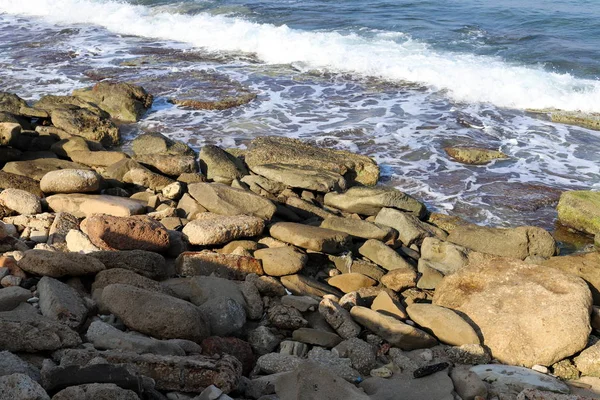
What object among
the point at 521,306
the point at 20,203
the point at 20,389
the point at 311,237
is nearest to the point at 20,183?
the point at 20,203

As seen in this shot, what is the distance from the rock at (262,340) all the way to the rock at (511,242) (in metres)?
3.46

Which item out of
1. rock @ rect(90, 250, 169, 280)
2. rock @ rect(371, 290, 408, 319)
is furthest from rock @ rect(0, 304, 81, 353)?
Answer: rock @ rect(371, 290, 408, 319)

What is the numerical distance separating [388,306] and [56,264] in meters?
2.85

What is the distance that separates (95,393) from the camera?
3.17m

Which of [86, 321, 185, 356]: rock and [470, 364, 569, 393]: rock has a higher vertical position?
[86, 321, 185, 356]: rock

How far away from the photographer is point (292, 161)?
9469 millimetres

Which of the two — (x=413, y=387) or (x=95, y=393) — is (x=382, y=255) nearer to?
(x=413, y=387)

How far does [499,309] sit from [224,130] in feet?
23.4

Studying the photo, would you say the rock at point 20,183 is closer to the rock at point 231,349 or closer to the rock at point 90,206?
the rock at point 90,206

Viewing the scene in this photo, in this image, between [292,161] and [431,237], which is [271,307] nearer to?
[431,237]

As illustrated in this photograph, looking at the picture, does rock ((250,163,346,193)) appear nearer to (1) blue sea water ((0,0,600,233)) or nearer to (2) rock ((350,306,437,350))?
(1) blue sea water ((0,0,600,233))

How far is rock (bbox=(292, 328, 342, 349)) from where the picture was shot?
200 inches

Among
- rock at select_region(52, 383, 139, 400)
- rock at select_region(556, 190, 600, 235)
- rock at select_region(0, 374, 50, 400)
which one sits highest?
rock at select_region(0, 374, 50, 400)

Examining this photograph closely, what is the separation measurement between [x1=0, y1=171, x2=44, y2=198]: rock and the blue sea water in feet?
11.8
